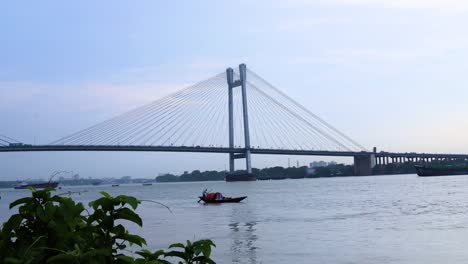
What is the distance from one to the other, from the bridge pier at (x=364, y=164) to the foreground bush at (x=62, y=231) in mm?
104169

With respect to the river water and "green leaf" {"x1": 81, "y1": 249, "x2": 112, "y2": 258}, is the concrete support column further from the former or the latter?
"green leaf" {"x1": 81, "y1": 249, "x2": 112, "y2": 258}

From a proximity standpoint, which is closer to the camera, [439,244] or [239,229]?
[439,244]

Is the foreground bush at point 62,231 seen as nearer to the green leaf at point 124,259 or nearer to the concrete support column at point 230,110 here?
the green leaf at point 124,259

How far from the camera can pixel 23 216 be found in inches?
92.2

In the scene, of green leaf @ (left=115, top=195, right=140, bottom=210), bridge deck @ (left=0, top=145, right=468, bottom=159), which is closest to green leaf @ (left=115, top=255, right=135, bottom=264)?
green leaf @ (left=115, top=195, right=140, bottom=210)

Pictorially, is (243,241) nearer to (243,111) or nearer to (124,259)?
(124,259)

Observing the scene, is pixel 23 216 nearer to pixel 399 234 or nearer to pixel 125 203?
pixel 125 203

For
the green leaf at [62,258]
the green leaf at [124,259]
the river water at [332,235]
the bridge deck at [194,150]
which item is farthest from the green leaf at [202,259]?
the bridge deck at [194,150]

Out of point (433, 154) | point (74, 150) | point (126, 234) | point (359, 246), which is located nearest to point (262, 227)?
point (359, 246)

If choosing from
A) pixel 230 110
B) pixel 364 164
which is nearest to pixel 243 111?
pixel 230 110

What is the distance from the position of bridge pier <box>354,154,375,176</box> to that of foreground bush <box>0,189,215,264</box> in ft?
342

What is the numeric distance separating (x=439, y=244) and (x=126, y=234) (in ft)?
55.6

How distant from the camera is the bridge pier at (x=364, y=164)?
106125 mm

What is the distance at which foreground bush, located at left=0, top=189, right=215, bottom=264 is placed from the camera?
2229 millimetres
